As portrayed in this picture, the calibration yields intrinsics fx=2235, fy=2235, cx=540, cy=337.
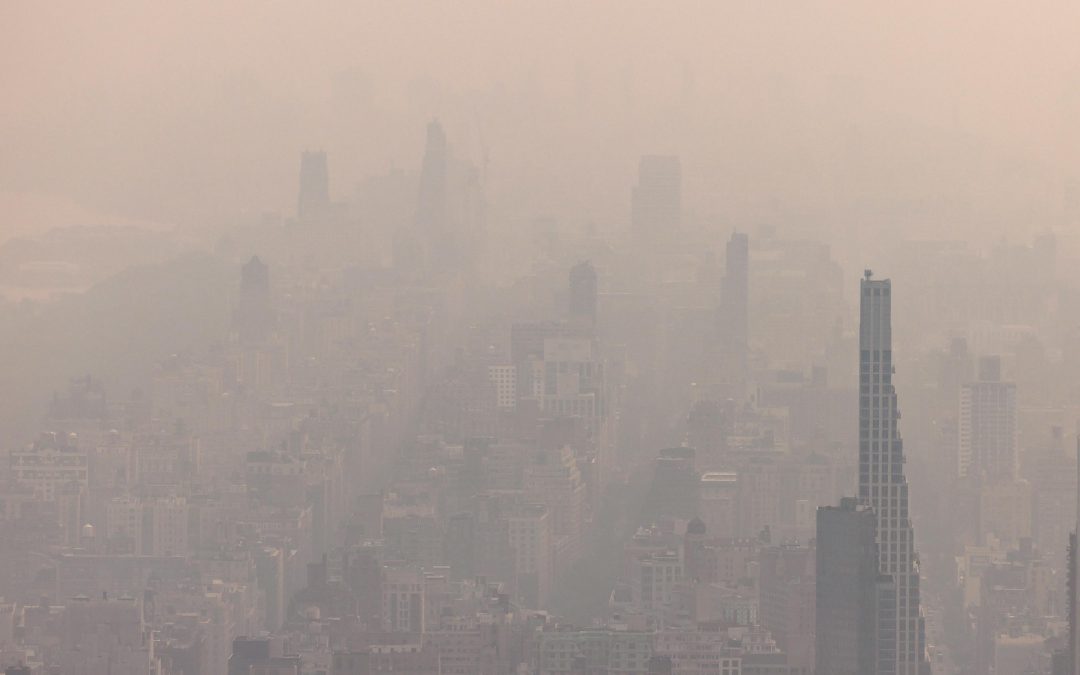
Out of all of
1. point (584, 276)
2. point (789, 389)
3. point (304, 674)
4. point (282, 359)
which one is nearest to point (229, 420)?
point (282, 359)

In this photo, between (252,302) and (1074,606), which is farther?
(252,302)

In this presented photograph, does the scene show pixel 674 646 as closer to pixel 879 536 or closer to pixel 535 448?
pixel 879 536

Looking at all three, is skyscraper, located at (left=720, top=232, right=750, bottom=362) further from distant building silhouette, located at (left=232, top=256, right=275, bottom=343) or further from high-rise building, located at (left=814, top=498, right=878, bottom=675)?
distant building silhouette, located at (left=232, top=256, right=275, bottom=343)

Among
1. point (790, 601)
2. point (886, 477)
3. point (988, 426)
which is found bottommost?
point (790, 601)

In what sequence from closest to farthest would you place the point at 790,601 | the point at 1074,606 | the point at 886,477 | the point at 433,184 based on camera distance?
the point at 1074,606 → the point at 790,601 → the point at 886,477 → the point at 433,184

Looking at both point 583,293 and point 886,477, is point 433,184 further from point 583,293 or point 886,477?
point 886,477

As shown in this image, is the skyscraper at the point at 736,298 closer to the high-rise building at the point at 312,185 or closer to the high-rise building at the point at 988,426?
the high-rise building at the point at 988,426

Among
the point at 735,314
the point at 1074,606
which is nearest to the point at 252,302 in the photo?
the point at 735,314
